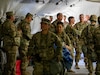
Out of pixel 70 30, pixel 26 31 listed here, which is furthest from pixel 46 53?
pixel 70 30

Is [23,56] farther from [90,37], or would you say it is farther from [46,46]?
[46,46]

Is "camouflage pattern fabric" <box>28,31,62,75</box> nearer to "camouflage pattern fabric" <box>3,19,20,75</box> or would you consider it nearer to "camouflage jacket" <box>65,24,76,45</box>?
"camouflage pattern fabric" <box>3,19,20,75</box>

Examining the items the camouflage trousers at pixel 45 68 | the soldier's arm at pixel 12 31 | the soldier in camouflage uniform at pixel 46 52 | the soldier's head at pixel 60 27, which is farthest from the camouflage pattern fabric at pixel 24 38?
the camouflage trousers at pixel 45 68

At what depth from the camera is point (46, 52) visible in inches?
193

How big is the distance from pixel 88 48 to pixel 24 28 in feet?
5.20

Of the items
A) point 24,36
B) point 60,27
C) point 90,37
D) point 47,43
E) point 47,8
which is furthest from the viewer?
point 47,8

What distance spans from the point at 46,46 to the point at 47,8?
6175mm

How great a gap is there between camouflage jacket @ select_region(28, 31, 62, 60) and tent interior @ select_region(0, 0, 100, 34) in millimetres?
2338

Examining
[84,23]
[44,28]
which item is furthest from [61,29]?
[84,23]

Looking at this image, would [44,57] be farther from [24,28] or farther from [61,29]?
[24,28]

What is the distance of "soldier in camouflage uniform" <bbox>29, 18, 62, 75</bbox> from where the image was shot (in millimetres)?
4871

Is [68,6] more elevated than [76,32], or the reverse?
[68,6]

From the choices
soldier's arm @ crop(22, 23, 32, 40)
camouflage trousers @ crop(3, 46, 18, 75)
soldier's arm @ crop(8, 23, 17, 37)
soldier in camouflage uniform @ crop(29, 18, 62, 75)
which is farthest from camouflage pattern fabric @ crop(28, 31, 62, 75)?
soldier's arm @ crop(22, 23, 32, 40)

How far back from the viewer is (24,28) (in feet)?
23.4
